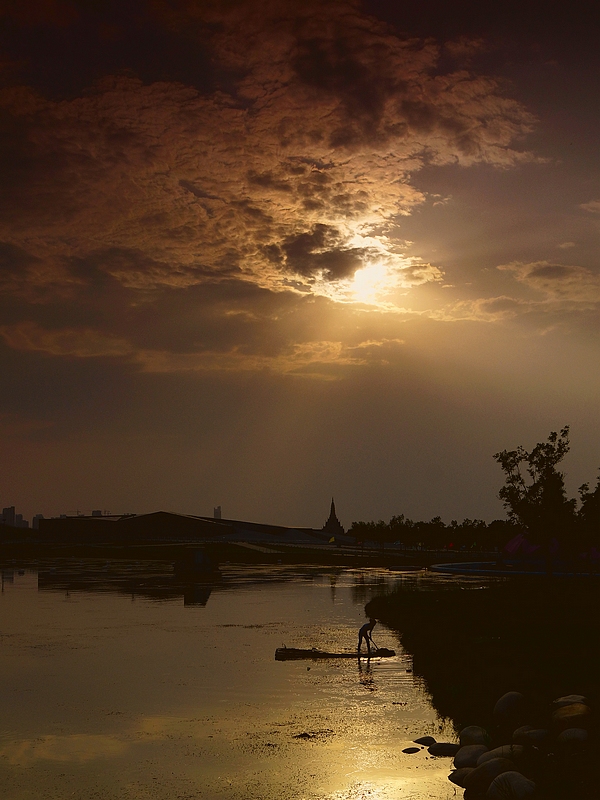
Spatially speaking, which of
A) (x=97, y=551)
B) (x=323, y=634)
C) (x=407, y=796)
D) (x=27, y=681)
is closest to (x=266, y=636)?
(x=323, y=634)

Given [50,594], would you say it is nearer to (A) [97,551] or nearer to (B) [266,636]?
(B) [266,636]

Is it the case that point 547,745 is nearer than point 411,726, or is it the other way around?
point 547,745

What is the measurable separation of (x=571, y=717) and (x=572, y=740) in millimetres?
1670

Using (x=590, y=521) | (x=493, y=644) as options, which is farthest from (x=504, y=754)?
(x=590, y=521)

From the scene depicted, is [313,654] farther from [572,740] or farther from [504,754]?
[504,754]

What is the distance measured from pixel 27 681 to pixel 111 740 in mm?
9533

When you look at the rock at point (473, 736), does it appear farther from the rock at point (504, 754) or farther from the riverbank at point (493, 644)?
the riverbank at point (493, 644)

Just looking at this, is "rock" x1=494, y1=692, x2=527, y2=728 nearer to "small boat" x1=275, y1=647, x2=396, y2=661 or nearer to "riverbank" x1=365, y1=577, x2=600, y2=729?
"riverbank" x1=365, y1=577, x2=600, y2=729

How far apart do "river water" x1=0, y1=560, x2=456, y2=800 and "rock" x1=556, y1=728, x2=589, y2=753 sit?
2799mm

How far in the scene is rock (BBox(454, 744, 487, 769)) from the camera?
18750 millimetres

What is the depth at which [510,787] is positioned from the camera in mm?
16344

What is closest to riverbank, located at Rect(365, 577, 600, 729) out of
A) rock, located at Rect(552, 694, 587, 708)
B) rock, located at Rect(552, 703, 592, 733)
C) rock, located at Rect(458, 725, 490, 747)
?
rock, located at Rect(552, 694, 587, 708)

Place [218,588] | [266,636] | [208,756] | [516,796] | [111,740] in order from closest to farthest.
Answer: [516,796] < [208,756] < [111,740] < [266,636] < [218,588]

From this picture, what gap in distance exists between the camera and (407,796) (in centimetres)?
1719
